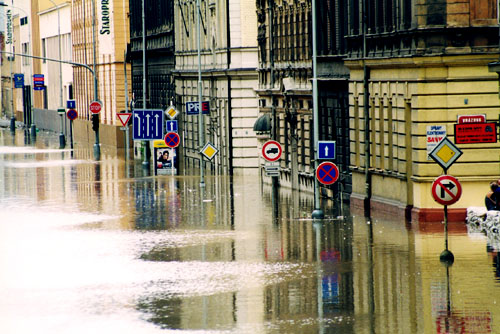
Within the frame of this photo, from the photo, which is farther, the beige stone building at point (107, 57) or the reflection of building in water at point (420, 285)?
the beige stone building at point (107, 57)

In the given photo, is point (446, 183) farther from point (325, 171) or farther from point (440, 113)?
point (325, 171)

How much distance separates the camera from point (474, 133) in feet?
87.8

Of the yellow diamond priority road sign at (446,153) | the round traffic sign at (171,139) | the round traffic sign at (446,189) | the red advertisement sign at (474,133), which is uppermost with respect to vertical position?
the red advertisement sign at (474,133)

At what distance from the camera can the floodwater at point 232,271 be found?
20.3m

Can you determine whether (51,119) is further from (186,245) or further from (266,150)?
(186,245)

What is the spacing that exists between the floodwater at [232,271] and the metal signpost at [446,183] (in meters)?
0.64

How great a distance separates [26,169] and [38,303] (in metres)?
45.3

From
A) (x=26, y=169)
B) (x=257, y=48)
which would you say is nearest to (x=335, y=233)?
(x=257, y=48)

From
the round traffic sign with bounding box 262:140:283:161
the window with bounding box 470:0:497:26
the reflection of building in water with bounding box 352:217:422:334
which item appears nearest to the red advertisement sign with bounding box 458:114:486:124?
the reflection of building in water with bounding box 352:217:422:334

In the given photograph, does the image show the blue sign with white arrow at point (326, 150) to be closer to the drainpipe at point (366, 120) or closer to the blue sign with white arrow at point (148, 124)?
the drainpipe at point (366, 120)

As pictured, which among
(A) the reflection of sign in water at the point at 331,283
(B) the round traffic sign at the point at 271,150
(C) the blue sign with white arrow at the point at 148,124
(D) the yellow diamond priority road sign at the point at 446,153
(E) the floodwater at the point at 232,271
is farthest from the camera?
(C) the blue sign with white arrow at the point at 148,124

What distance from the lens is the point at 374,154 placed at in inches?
1597

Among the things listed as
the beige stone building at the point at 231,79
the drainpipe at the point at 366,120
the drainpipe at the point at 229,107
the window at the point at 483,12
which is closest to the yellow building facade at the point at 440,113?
the window at the point at 483,12

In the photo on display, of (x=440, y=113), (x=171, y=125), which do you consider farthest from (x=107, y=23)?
(x=440, y=113)
